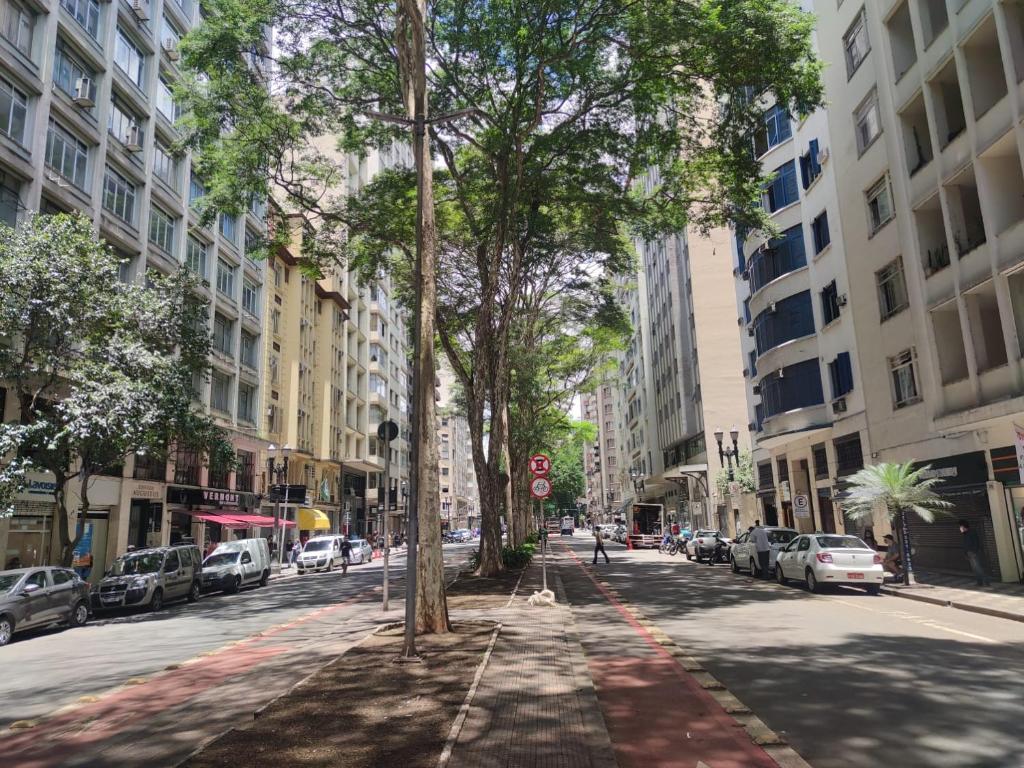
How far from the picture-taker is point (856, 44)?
24688mm

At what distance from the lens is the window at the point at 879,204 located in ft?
75.2

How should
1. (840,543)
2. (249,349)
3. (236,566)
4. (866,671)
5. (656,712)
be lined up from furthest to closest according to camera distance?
(249,349) → (236,566) → (840,543) → (866,671) → (656,712)

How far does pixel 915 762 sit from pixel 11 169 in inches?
1015

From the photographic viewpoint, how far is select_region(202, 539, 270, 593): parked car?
76.7 feet

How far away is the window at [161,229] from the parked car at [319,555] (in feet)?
49.2

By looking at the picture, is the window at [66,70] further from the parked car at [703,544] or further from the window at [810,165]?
the parked car at [703,544]

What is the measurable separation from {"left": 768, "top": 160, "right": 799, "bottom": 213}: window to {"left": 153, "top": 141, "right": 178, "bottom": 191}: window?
25.4m

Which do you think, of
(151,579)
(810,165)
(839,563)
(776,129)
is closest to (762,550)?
(839,563)

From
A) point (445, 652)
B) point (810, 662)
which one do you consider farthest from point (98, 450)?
point (810, 662)

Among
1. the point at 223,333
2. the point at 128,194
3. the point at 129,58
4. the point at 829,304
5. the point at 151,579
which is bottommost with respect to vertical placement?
the point at 151,579

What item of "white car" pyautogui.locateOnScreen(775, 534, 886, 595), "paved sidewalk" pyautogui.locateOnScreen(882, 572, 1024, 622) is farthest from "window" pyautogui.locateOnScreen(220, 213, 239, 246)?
"paved sidewalk" pyautogui.locateOnScreen(882, 572, 1024, 622)

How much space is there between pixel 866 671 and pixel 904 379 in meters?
16.8

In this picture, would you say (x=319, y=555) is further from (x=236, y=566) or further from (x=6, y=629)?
(x=6, y=629)

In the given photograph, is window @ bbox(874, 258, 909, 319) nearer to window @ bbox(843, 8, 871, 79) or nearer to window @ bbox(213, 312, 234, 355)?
window @ bbox(843, 8, 871, 79)
